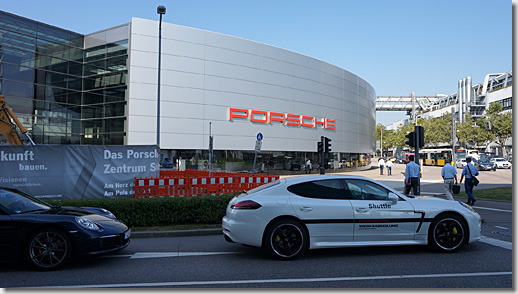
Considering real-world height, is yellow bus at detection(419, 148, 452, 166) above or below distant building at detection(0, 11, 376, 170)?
below

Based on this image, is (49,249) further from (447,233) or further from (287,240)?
(447,233)

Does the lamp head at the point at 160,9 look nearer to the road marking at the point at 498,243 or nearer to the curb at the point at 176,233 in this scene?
the curb at the point at 176,233

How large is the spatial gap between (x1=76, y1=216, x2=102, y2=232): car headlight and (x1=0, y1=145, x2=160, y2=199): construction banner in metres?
5.87

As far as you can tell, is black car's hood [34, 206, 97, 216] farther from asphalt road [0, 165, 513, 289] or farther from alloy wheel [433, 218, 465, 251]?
alloy wheel [433, 218, 465, 251]

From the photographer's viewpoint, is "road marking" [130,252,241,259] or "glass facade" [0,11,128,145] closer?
"road marking" [130,252,241,259]

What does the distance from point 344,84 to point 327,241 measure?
41131 mm

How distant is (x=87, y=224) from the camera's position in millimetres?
5840

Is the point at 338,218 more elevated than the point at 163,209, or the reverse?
the point at 338,218

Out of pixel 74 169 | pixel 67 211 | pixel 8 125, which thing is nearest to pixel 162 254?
pixel 67 211

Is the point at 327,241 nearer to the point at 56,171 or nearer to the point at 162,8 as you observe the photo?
the point at 56,171

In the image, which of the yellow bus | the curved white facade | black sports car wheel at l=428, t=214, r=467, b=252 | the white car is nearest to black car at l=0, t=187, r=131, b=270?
black sports car wheel at l=428, t=214, r=467, b=252

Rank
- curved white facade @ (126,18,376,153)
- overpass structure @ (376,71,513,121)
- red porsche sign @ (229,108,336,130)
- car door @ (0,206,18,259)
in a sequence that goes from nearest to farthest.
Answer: car door @ (0,206,18,259) → curved white facade @ (126,18,376,153) → red porsche sign @ (229,108,336,130) → overpass structure @ (376,71,513,121)

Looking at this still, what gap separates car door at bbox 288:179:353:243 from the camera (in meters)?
6.00

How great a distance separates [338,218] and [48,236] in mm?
4509
